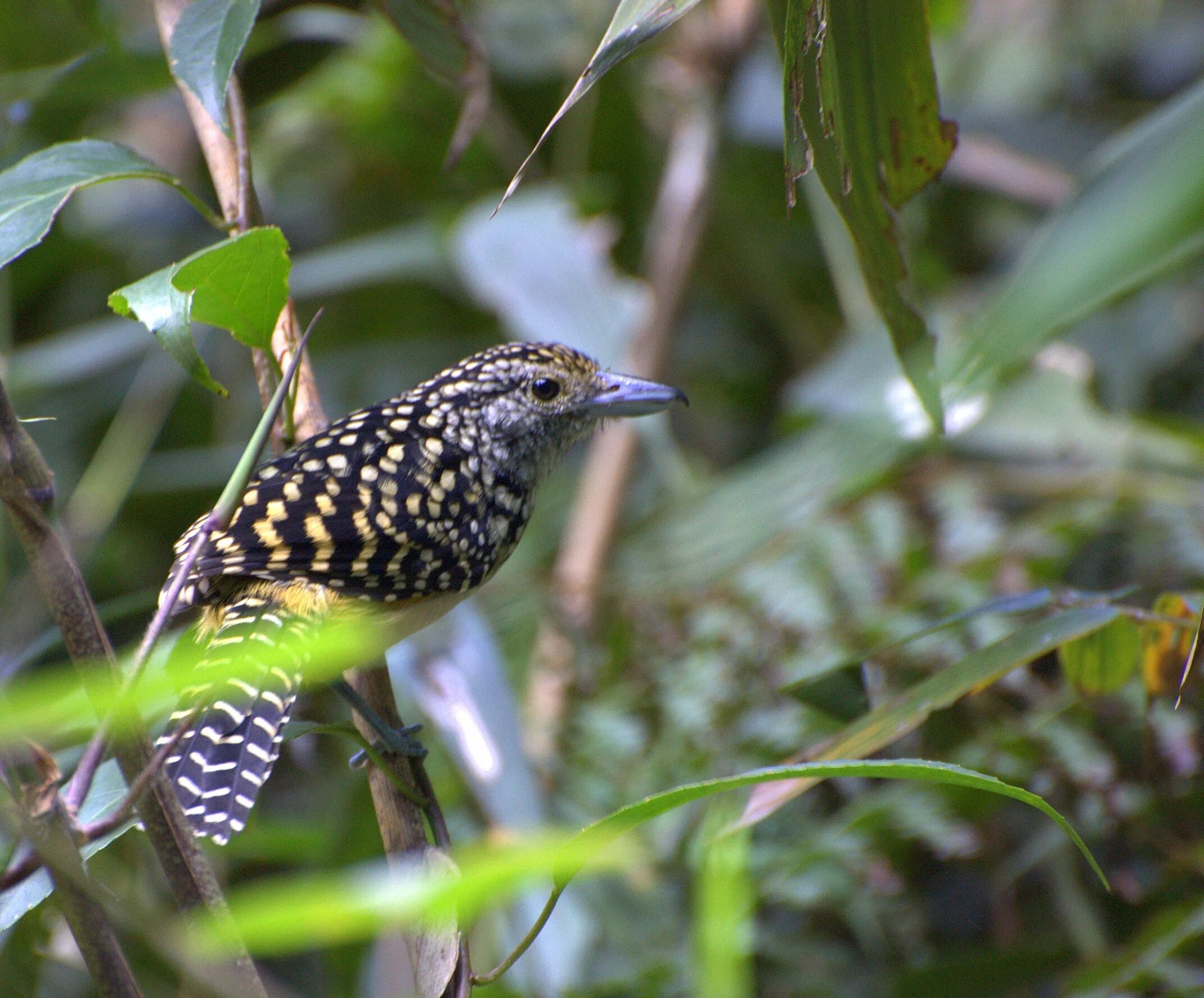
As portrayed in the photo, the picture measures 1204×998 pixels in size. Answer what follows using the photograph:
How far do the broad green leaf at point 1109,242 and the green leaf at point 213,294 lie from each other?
62 cm

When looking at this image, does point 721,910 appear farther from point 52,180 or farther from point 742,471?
point 742,471

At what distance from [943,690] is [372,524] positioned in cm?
81

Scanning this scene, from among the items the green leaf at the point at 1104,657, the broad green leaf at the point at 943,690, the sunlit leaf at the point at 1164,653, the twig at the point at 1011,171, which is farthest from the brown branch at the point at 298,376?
the twig at the point at 1011,171

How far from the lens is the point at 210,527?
731 millimetres

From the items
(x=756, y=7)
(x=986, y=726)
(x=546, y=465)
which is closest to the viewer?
(x=546, y=465)

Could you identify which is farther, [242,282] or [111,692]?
[242,282]

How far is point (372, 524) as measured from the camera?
1.62 metres

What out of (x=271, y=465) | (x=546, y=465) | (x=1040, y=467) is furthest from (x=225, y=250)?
(x=1040, y=467)

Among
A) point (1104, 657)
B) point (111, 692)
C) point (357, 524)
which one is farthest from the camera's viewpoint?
point (357, 524)

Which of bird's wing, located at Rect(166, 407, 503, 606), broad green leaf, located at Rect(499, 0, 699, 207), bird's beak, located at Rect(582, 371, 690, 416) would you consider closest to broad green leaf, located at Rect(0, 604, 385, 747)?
broad green leaf, located at Rect(499, 0, 699, 207)

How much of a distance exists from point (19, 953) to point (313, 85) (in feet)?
11.6

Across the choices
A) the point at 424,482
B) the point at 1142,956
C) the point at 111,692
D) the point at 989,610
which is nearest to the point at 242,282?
the point at 111,692

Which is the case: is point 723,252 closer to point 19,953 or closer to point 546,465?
point 546,465

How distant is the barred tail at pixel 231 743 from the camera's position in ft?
4.25
